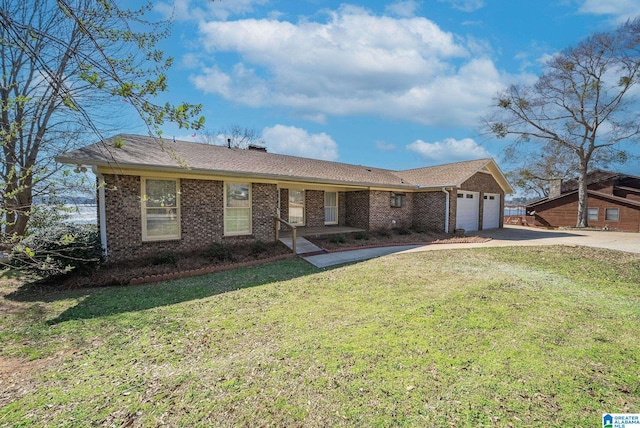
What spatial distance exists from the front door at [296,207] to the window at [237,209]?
4.17 meters

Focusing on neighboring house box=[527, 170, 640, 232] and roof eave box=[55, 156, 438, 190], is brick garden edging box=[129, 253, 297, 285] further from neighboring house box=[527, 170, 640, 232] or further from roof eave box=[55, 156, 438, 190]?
neighboring house box=[527, 170, 640, 232]

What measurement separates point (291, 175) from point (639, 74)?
25247mm

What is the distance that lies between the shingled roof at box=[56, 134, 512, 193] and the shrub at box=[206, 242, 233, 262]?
8.01ft

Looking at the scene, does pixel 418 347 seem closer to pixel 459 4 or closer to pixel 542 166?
pixel 459 4

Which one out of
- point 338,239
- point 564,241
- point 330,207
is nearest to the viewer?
point 338,239

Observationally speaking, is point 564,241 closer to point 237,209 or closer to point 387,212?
point 387,212

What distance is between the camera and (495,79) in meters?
23.2

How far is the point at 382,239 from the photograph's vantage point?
1376 centimetres

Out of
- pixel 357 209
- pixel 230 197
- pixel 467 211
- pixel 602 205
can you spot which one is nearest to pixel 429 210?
pixel 467 211

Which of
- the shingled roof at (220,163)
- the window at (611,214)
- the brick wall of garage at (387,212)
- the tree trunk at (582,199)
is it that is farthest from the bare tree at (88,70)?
the window at (611,214)

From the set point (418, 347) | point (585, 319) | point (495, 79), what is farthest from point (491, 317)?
point (495, 79)

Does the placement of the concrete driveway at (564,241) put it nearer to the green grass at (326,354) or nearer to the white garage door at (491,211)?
the white garage door at (491,211)

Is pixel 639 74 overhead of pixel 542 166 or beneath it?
overhead

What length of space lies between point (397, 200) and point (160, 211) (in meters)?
12.1
